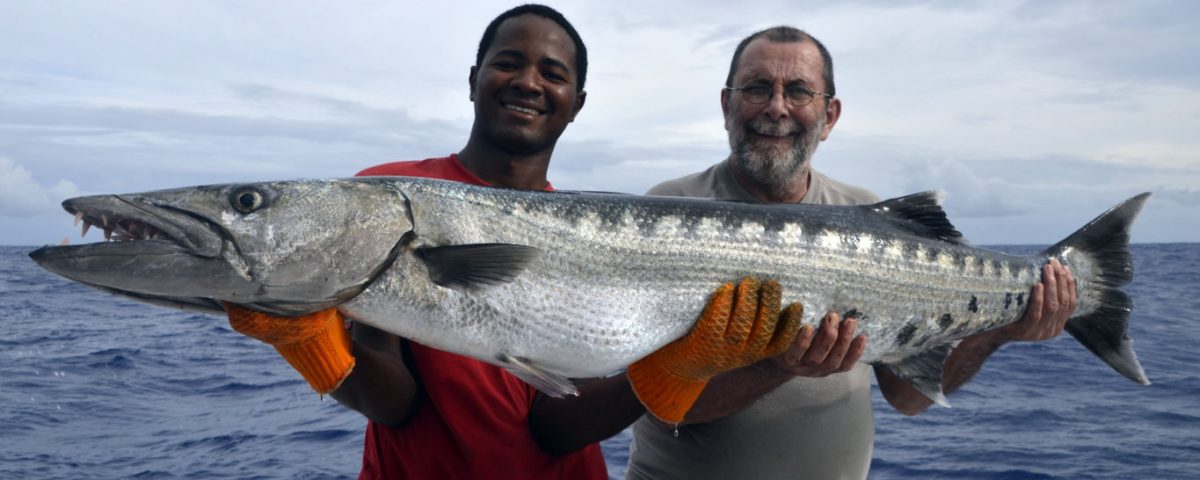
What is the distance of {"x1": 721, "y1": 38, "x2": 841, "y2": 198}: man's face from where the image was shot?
4.64 metres

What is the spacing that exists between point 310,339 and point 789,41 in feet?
→ 10.00

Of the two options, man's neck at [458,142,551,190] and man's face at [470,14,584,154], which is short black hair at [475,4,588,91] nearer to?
man's face at [470,14,584,154]

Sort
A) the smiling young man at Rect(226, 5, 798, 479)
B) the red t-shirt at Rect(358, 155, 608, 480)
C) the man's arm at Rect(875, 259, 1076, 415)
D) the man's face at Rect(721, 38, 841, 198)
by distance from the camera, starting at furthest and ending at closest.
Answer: the man's face at Rect(721, 38, 841, 198), the man's arm at Rect(875, 259, 1076, 415), the red t-shirt at Rect(358, 155, 608, 480), the smiling young man at Rect(226, 5, 798, 479)

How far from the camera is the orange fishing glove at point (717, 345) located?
3.39 meters

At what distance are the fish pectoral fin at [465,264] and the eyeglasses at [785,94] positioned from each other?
7.05 ft

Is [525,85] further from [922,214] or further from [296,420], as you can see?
[296,420]

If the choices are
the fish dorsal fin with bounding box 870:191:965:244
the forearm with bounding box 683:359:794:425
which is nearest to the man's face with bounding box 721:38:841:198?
the fish dorsal fin with bounding box 870:191:965:244

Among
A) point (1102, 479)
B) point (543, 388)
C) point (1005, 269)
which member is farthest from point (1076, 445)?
point (543, 388)

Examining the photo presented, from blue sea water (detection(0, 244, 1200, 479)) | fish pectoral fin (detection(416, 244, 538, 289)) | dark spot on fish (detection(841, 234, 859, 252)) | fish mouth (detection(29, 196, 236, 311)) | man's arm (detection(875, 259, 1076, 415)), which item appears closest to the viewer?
fish mouth (detection(29, 196, 236, 311))

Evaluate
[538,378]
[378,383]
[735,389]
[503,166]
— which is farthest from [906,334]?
[378,383]

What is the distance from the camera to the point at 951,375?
4.80 m

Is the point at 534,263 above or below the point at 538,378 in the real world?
above

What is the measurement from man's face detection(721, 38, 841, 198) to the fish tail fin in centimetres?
137

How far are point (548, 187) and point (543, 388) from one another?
1275 mm
